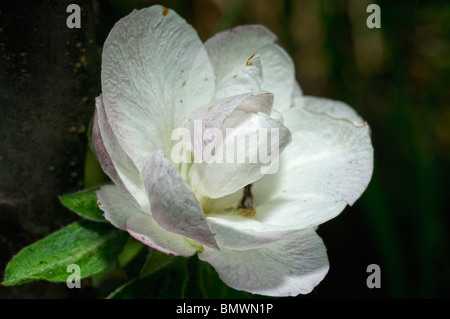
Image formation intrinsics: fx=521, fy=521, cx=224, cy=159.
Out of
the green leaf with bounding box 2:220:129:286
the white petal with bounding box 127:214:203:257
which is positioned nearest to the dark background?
the green leaf with bounding box 2:220:129:286

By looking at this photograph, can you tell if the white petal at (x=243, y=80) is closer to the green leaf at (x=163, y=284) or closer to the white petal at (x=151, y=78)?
the white petal at (x=151, y=78)

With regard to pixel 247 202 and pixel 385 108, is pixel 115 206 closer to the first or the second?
pixel 247 202

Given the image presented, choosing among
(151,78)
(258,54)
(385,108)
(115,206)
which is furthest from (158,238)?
(385,108)

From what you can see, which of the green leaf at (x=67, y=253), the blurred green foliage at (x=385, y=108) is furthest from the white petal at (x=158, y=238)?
the blurred green foliage at (x=385, y=108)

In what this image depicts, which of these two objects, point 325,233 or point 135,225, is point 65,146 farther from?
point 325,233

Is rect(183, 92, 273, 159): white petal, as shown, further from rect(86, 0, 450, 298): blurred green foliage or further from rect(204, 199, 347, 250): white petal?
rect(86, 0, 450, 298): blurred green foliage
